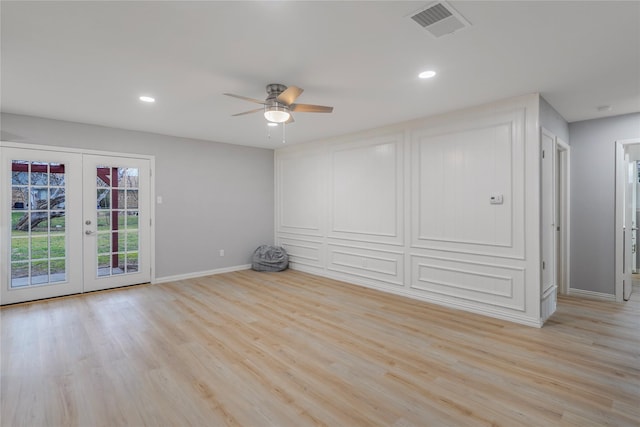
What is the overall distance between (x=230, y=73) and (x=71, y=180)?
3.41 metres

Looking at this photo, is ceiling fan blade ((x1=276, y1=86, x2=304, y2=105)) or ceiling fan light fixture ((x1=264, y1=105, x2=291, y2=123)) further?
ceiling fan light fixture ((x1=264, y1=105, x2=291, y2=123))

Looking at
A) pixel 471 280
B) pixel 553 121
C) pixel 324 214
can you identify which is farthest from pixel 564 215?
pixel 324 214

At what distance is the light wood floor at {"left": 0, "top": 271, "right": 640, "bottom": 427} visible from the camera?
80.5 inches

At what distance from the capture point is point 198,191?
5918 millimetres

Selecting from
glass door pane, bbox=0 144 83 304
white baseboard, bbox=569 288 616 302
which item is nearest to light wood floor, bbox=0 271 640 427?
white baseboard, bbox=569 288 616 302

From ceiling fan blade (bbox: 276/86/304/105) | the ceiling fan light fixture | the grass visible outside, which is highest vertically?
ceiling fan blade (bbox: 276/86/304/105)

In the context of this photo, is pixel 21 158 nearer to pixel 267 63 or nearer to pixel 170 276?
pixel 170 276

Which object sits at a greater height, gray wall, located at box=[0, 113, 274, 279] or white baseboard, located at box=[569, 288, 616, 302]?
gray wall, located at box=[0, 113, 274, 279]

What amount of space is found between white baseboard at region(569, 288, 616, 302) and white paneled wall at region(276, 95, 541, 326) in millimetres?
1769

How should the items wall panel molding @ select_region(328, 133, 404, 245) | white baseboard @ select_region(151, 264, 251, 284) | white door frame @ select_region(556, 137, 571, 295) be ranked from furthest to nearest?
1. white baseboard @ select_region(151, 264, 251, 284)
2. wall panel molding @ select_region(328, 133, 404, 245)
3. white door frame @ select_region(556, 137, 571, 295)

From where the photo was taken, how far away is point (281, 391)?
7.51 feet

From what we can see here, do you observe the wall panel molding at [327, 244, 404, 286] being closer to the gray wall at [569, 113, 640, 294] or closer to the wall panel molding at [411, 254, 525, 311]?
the wall panel molding at [411, 254, 525, 311]

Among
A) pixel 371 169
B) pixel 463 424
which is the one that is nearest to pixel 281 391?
pixel 463 424

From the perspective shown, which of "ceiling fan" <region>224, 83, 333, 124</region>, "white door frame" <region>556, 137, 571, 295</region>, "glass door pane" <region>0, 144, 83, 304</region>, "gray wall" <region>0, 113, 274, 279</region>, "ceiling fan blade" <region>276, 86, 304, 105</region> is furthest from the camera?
"gray wall" <region>0, 113, 274, 279</region>
